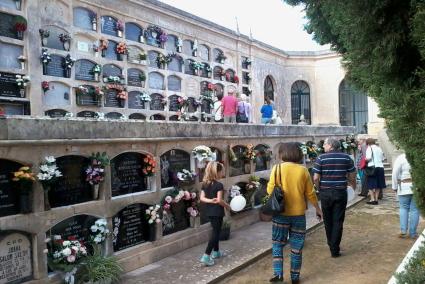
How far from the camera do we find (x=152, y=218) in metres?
5.01

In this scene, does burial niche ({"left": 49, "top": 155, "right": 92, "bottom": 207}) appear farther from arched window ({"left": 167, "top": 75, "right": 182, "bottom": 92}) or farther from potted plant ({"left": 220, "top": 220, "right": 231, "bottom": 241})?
arched window ({"left": 167, "top": 75, "right": 182, "bottom": 92})

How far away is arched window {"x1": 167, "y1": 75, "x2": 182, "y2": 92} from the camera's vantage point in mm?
11172

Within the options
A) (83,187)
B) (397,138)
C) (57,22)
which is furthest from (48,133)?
(57,22)

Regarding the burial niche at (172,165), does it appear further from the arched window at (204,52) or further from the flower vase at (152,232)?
the arched window at (204,52)

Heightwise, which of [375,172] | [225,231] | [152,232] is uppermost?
[375,172]

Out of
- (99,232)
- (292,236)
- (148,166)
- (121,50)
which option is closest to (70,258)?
(99,232)

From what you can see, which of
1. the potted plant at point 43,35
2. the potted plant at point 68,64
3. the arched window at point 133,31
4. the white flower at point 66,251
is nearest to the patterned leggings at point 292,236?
the white flower at point 66,251

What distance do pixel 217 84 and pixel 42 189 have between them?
10.0 metres

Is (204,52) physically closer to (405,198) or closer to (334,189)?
(405,198)

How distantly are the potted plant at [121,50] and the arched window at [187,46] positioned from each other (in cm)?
254

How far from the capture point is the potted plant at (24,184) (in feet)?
11.8

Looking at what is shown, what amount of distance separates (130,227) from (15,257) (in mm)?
1447

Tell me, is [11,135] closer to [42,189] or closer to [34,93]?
[42,189]

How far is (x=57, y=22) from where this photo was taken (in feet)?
27.7
